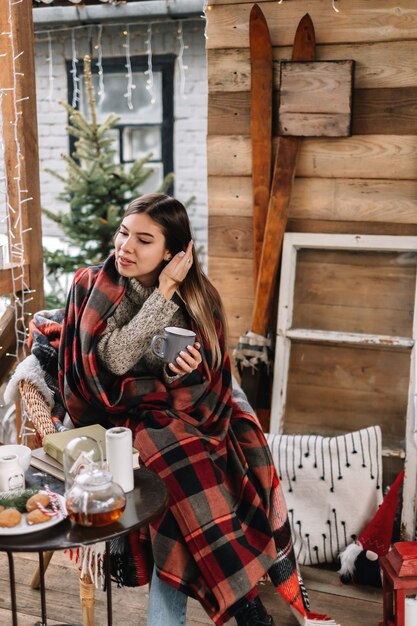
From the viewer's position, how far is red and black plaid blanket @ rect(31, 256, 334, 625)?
1882 millimetres

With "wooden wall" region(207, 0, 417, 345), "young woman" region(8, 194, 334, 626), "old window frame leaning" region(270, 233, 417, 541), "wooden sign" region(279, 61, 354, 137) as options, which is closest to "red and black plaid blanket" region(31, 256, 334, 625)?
"young woman" region(8, 194, 334, 626)

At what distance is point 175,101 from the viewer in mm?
4859

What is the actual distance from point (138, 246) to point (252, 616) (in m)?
1.13

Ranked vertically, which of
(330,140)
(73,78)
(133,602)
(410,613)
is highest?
(73,78)

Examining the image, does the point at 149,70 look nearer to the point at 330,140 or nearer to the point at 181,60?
the point at 181,60

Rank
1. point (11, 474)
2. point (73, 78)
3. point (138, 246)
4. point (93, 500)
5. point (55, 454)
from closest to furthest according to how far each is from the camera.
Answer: point (93, 500)
point (11, 474)
point (55, 454)
point (138, 246)
point (73, 78)

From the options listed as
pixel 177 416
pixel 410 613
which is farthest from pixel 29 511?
pixel 410 613

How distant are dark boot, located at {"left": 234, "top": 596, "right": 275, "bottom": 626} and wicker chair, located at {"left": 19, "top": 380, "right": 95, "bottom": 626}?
1.38 ft

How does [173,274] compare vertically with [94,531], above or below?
above

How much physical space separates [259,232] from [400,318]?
0.65 meters

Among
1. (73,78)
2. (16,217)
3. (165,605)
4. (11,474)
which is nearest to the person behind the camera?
(11,474)

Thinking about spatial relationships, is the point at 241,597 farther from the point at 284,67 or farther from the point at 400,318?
the point at 284,67

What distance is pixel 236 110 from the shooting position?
112 inches

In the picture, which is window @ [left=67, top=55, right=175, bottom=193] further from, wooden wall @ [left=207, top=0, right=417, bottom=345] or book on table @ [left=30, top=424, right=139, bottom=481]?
book on table @ [left=30, top=424, right=139, bottom=481]
